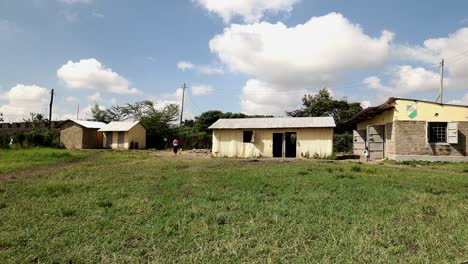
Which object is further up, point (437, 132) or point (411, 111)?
point (411, 111)

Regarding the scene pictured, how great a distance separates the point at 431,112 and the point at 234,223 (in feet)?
55.4

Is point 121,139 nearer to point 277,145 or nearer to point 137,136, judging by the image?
point 137,136

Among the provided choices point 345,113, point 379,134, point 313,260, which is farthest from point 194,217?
point 345,113

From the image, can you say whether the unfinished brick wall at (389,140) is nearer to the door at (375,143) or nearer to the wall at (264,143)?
the door at (375,143)

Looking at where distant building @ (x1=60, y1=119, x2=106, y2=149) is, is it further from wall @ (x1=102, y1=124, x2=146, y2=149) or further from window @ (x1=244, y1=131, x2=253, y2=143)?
window @ (x1=244, y1=131, x2=253, y2=143)

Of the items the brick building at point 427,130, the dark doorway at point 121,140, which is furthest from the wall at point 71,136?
the brick building at point 427,130

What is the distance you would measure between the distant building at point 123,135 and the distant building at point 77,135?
1.24 metres

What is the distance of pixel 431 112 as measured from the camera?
1709 centimetres

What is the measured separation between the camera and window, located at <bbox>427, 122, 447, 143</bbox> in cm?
1712

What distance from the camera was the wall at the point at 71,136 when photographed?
1282 inches

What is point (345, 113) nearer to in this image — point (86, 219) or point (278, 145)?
point (278, 145)

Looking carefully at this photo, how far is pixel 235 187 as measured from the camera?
26.2 ft

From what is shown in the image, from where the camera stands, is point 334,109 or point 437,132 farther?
point 334,109

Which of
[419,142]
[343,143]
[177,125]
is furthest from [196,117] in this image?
[419,142]
